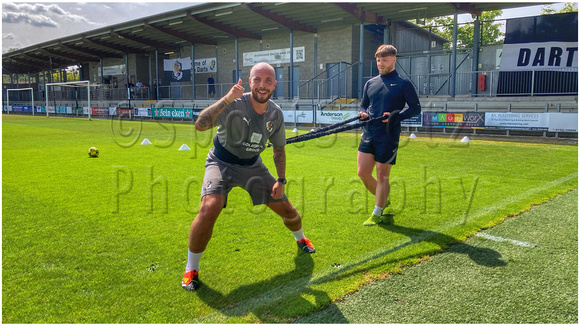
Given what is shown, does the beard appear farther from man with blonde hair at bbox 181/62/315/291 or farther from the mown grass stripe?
the mown grass stripe

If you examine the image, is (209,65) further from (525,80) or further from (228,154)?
(228,154)

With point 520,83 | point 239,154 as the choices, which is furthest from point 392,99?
point 520,83

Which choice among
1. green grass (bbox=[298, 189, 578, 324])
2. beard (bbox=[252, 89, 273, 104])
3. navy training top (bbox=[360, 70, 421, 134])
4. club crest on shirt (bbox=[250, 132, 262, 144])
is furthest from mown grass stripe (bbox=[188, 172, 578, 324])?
beard (bbox=[252, 89, 273, 104])

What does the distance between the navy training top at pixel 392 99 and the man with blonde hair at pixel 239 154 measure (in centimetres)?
173

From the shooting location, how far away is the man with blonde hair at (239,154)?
3477 mm

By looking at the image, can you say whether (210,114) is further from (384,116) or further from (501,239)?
(501,239)

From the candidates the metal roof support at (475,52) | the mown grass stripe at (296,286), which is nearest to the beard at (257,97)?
the mown grass stripe at (296,286)

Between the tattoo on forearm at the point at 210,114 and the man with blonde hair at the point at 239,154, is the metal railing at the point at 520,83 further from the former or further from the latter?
the tattoo on forearm at the point at 210,114

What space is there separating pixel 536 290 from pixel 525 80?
68.2 ft

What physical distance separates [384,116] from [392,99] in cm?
26

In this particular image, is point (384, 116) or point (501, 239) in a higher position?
point (384, 116)

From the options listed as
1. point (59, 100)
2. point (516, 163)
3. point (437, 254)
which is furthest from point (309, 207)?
point (59, 100)

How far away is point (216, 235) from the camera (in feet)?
15.6

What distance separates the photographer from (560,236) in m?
4.70
